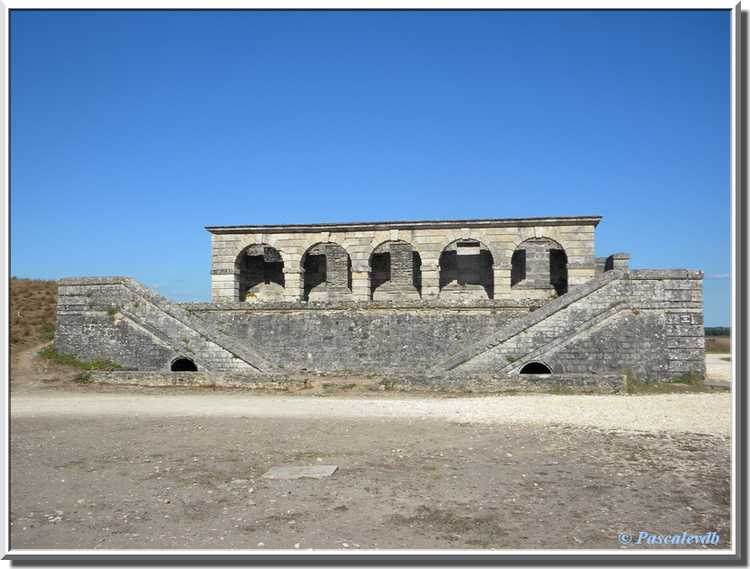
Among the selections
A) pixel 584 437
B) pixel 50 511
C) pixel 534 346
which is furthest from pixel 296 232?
pixel 50 511

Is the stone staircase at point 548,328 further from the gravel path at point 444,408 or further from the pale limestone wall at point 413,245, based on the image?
the pale limestone wall at point 413,245

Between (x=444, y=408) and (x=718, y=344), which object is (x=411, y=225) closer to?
(x=444, y=408)

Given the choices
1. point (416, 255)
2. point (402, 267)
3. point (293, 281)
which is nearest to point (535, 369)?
point (402, 267)

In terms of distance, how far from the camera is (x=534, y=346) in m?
15.6

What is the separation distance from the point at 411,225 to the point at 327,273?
17.3 feet

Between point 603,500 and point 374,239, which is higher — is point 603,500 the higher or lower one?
the lower one

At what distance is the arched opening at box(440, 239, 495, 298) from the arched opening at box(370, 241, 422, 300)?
3.86ft

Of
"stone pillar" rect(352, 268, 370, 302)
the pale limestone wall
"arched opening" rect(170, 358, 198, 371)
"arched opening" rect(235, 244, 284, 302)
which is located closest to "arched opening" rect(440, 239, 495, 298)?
the pale limestone wall

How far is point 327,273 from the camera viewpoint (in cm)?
2523

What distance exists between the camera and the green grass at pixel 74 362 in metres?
17.1

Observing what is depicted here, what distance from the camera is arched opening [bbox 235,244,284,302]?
2492 centimetres

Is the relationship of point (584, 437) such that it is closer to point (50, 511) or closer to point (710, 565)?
point (710, 565)

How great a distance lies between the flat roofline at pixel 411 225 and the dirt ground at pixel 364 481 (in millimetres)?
10348

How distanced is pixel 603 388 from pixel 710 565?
416 inches
